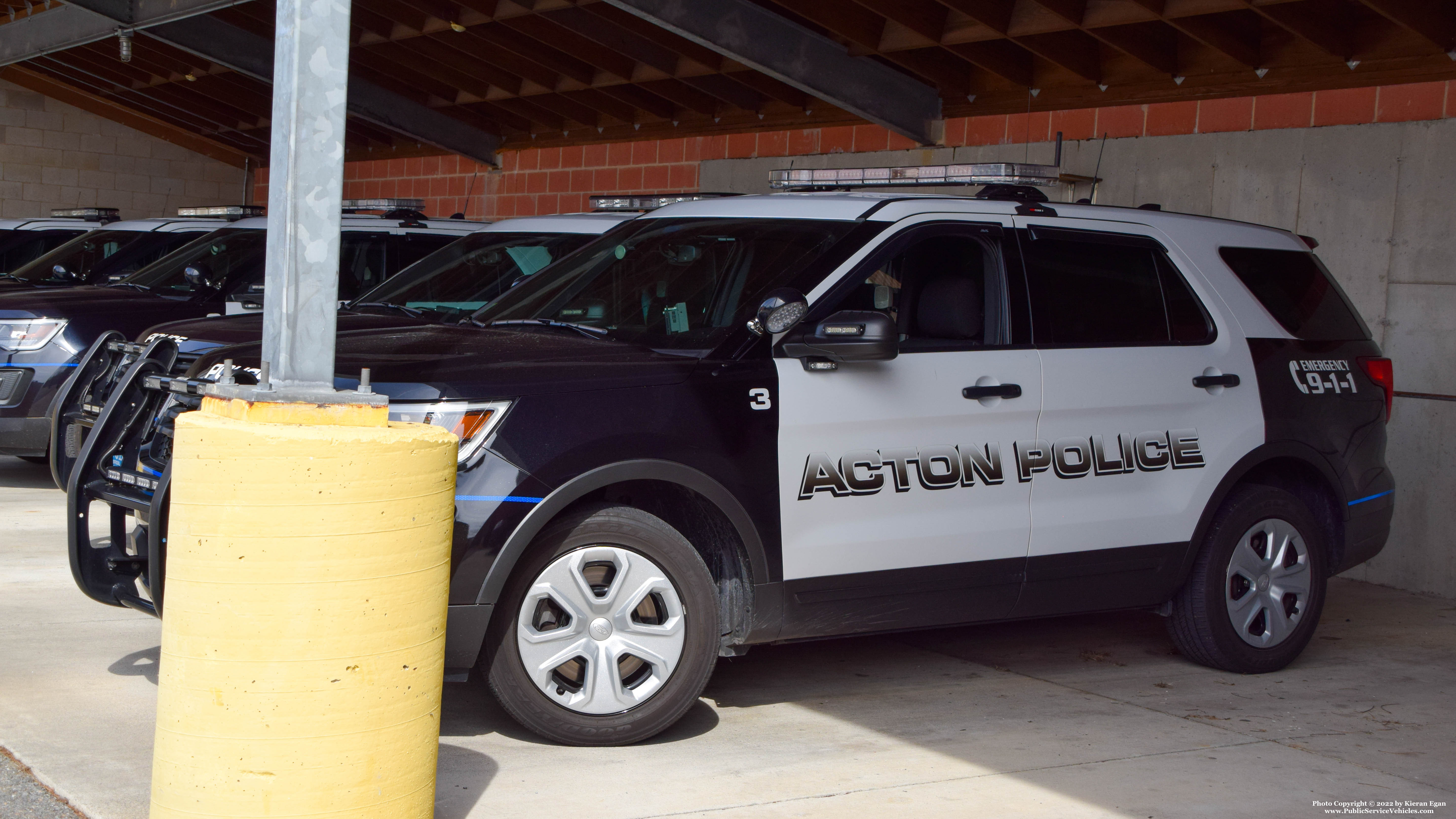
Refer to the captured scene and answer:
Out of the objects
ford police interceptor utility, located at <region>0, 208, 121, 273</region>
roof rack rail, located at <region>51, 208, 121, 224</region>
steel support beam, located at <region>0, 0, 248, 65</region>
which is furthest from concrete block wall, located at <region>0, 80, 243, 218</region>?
ford police interceptor utility, located at <region>0, 208, 121, 273</region>

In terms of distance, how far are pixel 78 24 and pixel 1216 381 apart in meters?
15.9

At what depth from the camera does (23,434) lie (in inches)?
362

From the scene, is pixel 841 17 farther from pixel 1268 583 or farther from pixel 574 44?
pixel 1268 583

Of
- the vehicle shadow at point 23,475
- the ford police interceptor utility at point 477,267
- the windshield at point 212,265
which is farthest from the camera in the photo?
the windshield at point 212,265

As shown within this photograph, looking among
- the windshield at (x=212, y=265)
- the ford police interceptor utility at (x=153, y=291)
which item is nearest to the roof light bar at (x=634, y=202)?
the ford police interceptor utility at (x=153, y=291)


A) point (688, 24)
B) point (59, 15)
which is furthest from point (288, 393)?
point (59, 15)

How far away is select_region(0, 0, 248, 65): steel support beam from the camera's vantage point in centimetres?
1454

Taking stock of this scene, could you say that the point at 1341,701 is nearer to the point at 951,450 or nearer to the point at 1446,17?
the point at 951,450

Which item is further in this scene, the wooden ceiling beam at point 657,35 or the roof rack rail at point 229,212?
the wooden ceiling beam at point 657,35

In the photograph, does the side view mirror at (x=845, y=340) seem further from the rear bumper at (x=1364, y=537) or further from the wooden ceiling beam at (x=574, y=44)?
the wooden ceiling beam at (x=574, y=44)

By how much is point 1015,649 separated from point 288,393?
4.08 metres

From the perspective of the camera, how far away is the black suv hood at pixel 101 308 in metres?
9.44

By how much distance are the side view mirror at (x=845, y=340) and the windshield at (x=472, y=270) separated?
3539 millimetres

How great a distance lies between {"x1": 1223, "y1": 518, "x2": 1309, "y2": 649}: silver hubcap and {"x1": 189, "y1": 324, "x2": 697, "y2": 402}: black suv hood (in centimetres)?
280
